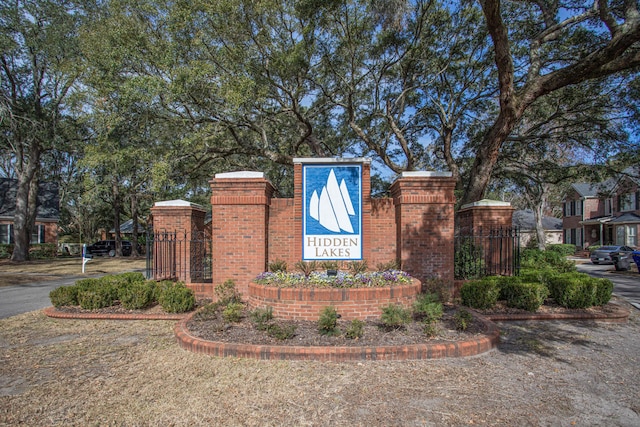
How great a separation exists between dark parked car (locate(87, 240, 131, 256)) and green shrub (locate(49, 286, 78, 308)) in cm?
3074

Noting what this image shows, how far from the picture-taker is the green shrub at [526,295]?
294 inches

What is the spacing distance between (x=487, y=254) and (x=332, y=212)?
5.12m

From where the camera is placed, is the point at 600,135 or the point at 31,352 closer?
the point at 31,352

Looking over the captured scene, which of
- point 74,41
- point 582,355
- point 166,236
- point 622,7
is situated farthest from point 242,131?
point 582,355

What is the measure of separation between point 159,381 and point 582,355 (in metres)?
5.70

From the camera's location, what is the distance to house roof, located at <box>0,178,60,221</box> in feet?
107

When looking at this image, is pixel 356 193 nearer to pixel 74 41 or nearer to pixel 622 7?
pixel 622 7

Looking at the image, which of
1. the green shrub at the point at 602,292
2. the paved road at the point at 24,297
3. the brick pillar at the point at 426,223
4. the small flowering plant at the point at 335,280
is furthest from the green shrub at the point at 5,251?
the green shrub at the point at 602,292

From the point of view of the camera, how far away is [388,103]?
15.8 meters

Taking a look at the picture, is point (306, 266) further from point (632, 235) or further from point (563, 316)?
point (632, 235)

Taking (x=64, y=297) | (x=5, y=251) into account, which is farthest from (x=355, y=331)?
(x=5, y=251)

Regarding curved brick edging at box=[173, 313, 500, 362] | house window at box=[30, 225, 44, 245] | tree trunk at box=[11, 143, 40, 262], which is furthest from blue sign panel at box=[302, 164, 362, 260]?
house window at box=[30, 225, 44, 245]

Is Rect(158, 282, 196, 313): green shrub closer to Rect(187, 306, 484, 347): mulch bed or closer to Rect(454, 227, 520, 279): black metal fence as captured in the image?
Rect(187, 306, 484, 347): mulch bed

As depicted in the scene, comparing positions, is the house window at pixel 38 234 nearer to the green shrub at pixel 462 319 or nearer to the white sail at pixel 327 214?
the white sail at pixel 327 214
